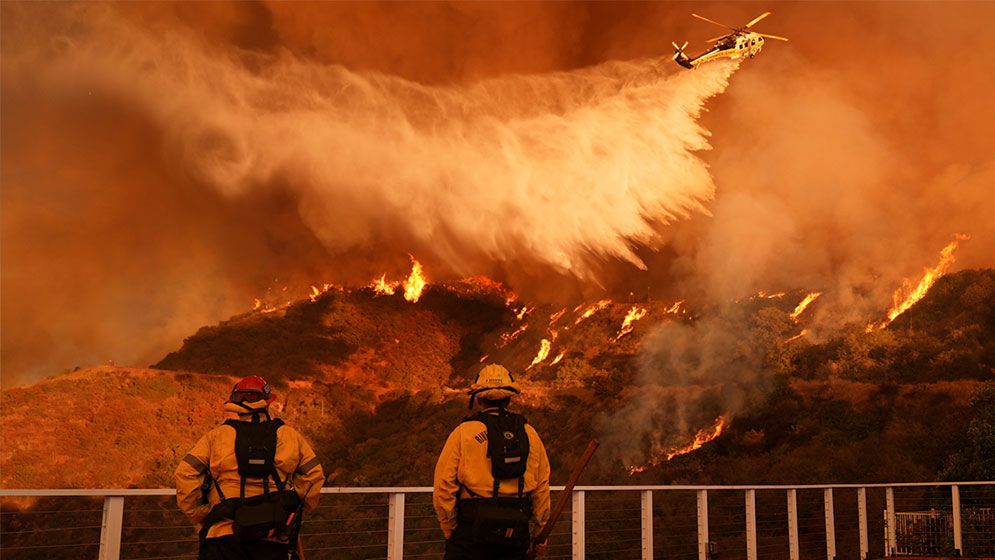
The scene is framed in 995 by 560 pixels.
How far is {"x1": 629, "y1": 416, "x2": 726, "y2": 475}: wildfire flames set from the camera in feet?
138

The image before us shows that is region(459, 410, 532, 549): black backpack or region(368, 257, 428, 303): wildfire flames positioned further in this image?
region(368, 257, 428, 303): wildfire flames

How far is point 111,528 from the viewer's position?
17.9ft

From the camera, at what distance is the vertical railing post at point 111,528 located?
543cm

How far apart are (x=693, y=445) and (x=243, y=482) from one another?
1552 inches

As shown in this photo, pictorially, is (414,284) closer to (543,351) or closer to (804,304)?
(543,351)

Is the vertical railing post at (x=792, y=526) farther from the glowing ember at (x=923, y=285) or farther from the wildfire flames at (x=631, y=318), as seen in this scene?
the wildfire flames at (x=631, y=318)

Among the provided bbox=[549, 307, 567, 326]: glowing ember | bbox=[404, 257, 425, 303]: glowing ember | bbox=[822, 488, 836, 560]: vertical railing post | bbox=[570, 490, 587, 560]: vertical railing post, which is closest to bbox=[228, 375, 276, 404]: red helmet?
bbox=[570, 490, 587, 560]: vertical railing post

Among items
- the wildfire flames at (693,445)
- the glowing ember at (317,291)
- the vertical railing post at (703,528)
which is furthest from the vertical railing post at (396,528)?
the glowing ember at (317,291)

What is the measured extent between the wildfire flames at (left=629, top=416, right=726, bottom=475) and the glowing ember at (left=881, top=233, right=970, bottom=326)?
878cm

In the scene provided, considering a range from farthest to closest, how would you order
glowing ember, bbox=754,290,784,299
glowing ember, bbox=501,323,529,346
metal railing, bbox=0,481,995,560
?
1. glowing ember, bbox=501,323,529,346
2. glowing ember, bbox=754,290,784,299
3. metal railing, bbox=0,481,995,560

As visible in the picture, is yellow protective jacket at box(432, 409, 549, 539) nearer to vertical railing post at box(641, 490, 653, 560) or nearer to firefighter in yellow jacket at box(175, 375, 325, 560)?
firefighter in yellow jacket at box(175, 375, 325, 560)

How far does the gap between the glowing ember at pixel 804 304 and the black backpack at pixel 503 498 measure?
4269cm

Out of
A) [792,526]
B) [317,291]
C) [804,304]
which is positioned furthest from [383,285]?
[792,526]

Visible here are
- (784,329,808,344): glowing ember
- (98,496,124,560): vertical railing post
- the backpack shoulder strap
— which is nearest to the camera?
the backpack shoulder strap
